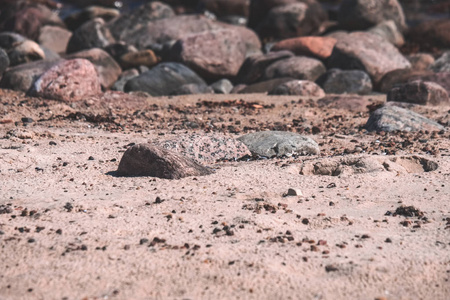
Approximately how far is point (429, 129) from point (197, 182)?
133 inches

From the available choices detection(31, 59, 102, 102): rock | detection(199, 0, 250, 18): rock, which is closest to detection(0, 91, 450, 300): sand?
detection(31, 59, 102, 102): rock

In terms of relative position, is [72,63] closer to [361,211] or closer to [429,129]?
[429,129]

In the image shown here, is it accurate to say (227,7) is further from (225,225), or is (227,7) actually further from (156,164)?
(225,225)

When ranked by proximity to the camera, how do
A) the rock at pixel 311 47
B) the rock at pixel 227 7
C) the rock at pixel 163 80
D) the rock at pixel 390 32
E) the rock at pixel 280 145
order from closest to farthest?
the rock at pixel 280 145, the rock at pixel 163 80, the rock at pixel 311 47, the rock at pixel 390 32, the rock at pixel 227 7

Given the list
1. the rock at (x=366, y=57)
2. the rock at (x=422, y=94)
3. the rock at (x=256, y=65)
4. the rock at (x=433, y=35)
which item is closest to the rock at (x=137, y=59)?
the rock at (x=256, y=65)

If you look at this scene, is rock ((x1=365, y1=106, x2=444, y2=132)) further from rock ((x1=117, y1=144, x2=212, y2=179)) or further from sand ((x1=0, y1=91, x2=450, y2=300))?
rock ((x1=117, y1=144, x2=212, y2=179))

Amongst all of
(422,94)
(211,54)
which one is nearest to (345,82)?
(422,94)

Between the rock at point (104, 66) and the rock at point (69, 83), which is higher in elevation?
the rock at point (69, 83)

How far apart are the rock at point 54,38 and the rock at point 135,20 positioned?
5.03 feet

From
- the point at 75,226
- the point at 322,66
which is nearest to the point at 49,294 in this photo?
the point at 75,226

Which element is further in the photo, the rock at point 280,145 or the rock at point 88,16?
the rock at point 88,16

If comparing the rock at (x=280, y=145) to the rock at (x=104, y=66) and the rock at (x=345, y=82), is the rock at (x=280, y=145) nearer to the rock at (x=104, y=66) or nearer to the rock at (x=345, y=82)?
the rock at (x=345, y=82)

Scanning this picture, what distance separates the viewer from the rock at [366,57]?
12.8m

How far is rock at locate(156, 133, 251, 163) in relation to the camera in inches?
234
